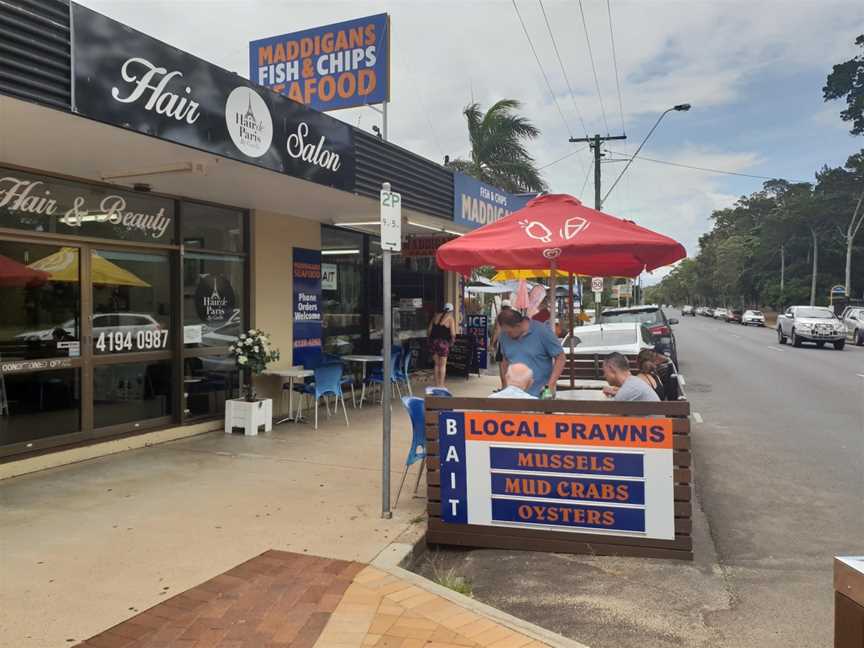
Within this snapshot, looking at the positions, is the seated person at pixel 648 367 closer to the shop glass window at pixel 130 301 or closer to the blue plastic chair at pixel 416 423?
the blue plastic chair at pixel 416 423

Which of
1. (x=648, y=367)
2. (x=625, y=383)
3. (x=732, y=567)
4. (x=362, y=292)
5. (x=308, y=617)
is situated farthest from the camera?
(x=362, y=292)

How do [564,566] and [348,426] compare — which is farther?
[348,426]

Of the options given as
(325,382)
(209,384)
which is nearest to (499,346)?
(325,382)

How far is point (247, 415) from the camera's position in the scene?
7965mm

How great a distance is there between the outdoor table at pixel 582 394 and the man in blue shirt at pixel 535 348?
0.55 meters

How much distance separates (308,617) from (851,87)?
5588cm

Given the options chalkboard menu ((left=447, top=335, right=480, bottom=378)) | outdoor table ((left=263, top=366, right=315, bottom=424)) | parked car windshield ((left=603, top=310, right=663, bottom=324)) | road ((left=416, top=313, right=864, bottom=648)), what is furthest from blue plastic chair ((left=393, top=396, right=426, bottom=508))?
parked car windshield ((left=603, top=310, right=663, bottom=324))

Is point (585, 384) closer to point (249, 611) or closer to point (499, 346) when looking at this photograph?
point (499, 346)

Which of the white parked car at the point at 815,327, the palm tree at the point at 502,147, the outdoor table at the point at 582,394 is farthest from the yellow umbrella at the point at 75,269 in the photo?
the white parked car at the point at 815,327

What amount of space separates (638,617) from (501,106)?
2086cm

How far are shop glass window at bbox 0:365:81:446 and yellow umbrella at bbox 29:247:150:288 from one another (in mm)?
945

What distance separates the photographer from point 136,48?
468 centimetres

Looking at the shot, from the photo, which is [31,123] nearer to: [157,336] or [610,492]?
[157,336]

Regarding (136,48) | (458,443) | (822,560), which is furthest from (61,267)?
(822,560)
